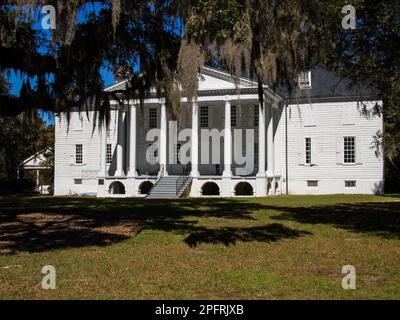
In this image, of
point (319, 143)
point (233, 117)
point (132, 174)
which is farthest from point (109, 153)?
point (319, 143)

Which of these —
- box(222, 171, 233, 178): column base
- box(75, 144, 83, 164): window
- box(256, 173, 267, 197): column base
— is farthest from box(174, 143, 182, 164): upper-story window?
box(75, 144, 83, 164): window

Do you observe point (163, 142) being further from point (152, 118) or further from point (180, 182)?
point (152, 118)

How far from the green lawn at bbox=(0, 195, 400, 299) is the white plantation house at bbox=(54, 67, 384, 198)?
56.1 ft

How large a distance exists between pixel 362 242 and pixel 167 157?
81.9 ft

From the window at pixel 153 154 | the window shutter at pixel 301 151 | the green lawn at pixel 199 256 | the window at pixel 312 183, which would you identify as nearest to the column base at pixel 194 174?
the window at pixel 153 154

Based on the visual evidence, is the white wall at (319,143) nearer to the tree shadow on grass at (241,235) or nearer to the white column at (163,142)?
the white column at (163,142)

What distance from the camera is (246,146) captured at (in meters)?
34.2

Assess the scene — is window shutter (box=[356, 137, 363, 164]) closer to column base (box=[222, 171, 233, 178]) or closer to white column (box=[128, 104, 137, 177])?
column base (box=[222, 171, 233, 178])

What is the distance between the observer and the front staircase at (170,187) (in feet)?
96.7

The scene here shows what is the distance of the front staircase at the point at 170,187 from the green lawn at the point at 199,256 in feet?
47.1

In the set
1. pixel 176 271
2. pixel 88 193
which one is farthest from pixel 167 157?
pixel 176 271

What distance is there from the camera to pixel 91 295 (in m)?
5.90

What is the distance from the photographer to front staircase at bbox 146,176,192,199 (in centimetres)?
2947

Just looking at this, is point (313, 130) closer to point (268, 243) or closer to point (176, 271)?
point (268, 243)
